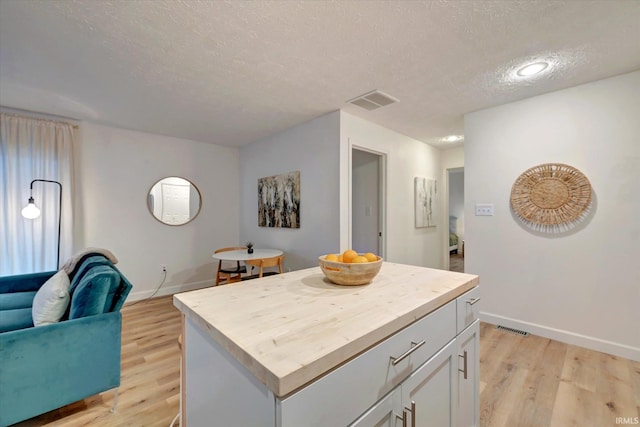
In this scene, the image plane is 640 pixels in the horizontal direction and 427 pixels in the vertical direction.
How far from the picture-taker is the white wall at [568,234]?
2223mm

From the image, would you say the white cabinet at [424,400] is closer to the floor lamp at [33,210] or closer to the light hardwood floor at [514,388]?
the light hardwood floor at [514,388]

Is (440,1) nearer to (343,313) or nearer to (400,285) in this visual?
(400,285)

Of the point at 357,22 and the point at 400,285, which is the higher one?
the point at 357,22

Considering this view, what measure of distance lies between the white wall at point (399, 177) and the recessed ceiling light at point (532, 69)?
5.16ft

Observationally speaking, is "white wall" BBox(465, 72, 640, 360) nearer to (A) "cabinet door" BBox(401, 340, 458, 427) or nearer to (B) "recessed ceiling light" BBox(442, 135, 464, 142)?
(B) "recessed ceiling light" BBox(442, 135, 464, 142)

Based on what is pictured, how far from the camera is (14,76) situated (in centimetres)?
226

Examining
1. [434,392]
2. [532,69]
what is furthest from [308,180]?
[434,392]

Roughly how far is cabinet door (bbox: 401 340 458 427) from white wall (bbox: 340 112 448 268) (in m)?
1.95

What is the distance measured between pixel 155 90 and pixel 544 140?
12.2ft

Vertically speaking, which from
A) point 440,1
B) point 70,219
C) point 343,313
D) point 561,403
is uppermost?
point 440,1

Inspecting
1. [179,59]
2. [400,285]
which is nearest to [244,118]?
[179,59]

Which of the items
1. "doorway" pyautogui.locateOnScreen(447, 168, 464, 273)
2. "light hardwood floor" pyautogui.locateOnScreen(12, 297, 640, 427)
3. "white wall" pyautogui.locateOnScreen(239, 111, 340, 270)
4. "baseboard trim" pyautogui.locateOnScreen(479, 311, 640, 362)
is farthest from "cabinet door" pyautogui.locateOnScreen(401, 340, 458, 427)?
"doorway" pyautogui.locateOnScreen(447, 168, 464, 273)

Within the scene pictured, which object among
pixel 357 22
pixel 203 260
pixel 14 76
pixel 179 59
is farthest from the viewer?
pixel 203 260

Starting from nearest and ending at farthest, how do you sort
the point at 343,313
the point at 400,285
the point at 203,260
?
the point at 343,313, the point at 400,285, the point at 203,260
